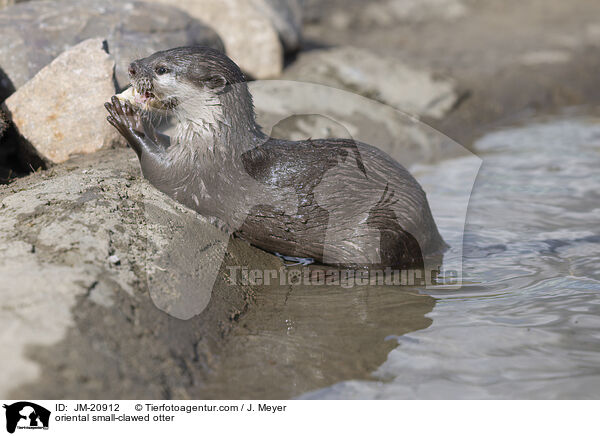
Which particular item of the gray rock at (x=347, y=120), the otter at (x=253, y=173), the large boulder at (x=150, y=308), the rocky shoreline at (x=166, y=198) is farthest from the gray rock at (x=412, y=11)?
the large boulder at (x=150, y=308)

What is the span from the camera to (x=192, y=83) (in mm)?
3396

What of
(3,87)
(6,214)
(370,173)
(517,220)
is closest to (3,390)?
(6,214)

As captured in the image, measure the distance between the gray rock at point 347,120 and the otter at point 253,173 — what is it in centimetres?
195

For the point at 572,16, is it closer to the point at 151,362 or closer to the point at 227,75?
the point at 227,75

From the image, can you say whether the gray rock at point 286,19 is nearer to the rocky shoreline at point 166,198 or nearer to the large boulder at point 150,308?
the rocky shoreline at point 166,198

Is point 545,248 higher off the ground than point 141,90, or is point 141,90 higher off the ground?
point 141,90

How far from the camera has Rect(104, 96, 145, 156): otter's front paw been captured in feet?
11.8

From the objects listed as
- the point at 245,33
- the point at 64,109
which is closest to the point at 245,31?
the point at 245,33

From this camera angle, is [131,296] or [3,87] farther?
[3,87]

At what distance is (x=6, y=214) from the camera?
307 centimetres

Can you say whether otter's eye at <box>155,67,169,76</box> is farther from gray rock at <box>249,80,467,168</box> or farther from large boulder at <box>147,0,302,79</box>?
large boulder at <box>147,0,302,79</box>

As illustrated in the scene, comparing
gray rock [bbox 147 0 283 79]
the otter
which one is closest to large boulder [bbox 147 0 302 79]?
gray rock [bbox 147 0 283 79]

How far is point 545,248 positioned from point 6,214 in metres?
3.21

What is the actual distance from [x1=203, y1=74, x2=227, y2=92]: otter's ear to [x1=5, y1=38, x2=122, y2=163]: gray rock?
1.15m
